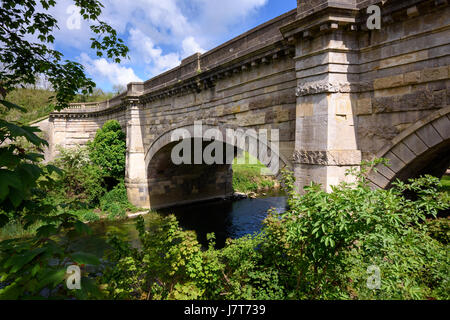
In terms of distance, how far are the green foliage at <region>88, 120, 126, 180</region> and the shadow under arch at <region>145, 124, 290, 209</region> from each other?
2416mm

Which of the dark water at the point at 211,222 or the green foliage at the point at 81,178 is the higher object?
the green foliage at the point at 81,178

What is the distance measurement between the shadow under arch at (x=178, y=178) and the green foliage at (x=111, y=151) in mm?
2416

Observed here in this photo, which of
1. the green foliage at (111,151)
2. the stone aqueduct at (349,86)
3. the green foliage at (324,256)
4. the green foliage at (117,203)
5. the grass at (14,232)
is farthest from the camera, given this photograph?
the green foliage at (111,151)

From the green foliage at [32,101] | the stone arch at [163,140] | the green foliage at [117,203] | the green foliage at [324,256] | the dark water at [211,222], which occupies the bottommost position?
the dark water at [211,222]

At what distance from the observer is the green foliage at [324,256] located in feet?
8.80

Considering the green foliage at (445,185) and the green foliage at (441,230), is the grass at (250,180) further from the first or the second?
the green foliage at (441,230)

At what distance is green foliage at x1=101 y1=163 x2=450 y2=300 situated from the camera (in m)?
2.68

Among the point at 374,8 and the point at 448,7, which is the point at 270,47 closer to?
the point at 374,8

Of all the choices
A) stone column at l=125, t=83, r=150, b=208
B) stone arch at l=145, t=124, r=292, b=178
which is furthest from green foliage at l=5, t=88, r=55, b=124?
stone arch at l=145, t=124, r=292, b=178

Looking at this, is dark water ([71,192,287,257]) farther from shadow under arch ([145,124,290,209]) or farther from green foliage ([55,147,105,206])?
green foliage ([55,147,105,206])

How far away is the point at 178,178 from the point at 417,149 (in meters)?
13.3

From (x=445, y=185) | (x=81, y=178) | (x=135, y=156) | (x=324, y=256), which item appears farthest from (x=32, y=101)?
(x=445, y=185)

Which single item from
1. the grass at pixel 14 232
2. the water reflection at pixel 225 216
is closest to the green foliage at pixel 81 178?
the grass at pixel 14 232

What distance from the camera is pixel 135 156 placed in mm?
14219
